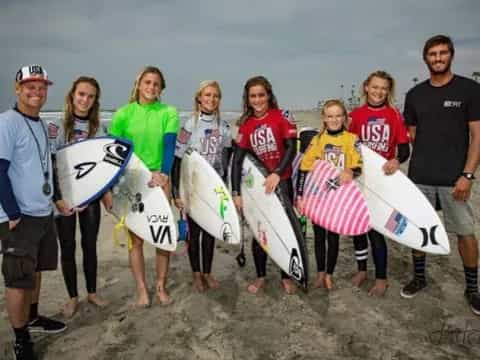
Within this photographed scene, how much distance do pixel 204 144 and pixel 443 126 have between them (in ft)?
6.43

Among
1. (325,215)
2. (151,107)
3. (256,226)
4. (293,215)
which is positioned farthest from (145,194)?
(325,215)

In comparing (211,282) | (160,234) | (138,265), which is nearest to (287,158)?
(160,234)

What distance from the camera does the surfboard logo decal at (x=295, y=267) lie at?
3129 mm

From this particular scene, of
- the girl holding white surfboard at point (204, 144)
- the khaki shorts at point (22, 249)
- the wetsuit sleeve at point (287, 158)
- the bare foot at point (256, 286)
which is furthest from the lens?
the bare foot at point (256, 286)

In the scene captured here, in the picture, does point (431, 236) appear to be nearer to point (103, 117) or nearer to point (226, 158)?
point (226, 158)

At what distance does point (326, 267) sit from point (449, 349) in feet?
3.92

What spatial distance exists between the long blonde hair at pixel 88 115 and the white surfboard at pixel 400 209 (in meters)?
2.24

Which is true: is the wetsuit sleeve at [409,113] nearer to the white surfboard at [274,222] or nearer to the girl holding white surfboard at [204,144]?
the white surfboard at [274,222]

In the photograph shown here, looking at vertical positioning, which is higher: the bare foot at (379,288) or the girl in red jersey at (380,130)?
the girl in red jersey at (380,130)

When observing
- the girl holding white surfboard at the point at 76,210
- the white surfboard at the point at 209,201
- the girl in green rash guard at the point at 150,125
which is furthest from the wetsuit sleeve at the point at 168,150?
the girl holding white surfboard at the point at 76,210

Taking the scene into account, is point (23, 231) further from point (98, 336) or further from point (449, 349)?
point (449, 349)

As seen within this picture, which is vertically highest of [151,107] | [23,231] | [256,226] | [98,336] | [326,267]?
[151,107]

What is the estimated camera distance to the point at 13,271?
2.37 meters

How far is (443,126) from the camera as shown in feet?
10.1
